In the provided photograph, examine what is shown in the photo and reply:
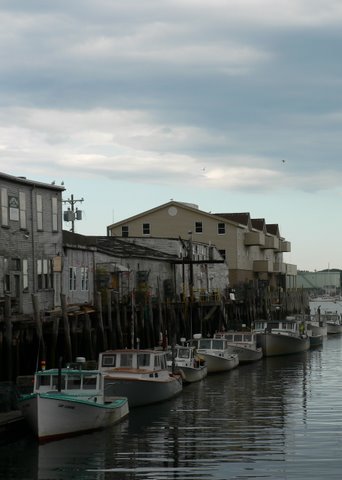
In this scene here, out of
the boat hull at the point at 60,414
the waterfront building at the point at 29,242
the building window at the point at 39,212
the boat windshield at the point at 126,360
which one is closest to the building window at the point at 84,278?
the waterfront building at the point at 29,242

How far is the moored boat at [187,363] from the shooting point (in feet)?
157

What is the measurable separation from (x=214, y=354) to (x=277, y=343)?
50.3 ft

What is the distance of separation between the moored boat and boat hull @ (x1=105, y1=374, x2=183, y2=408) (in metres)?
6.03

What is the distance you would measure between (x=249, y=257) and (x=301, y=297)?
20.6m

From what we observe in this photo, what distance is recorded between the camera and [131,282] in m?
64.6

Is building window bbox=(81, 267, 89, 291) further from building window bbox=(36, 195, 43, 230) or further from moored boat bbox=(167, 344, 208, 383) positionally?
building window bbox=(36, 195, 43, 230)

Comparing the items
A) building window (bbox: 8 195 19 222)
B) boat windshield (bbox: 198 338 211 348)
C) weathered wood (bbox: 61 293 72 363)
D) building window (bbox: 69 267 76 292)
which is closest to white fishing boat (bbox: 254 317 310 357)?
boat windshield (bbox: 198 338 211 348)

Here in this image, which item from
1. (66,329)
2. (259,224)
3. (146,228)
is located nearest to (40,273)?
(66,329)

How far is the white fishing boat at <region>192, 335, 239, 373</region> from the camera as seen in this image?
5541cm

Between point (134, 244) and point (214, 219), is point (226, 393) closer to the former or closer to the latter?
point (134, 244)

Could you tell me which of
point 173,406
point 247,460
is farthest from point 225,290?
point 247,460

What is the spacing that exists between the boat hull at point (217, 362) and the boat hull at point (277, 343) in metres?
11.9

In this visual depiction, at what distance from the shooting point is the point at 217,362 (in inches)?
2200

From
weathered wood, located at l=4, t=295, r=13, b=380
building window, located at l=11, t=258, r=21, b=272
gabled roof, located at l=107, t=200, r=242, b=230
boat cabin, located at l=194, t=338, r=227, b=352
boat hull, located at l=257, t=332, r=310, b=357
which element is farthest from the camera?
gabled roof, located at l=107, t=200, r=242, b=230
